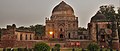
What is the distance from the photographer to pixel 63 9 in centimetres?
4953

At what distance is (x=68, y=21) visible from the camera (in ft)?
164

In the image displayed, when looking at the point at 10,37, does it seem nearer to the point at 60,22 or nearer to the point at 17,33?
the point at 17,33

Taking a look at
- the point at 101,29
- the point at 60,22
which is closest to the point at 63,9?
the point at 60,22

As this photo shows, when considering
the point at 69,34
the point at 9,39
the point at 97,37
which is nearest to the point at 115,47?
the point at 97,37

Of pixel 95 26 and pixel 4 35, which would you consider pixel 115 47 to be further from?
pixel 4 35

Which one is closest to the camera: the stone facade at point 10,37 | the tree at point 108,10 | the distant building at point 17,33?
the stone facade at point 10,37

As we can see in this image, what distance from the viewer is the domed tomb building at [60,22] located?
49531mm

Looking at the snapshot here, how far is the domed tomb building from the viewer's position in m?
49.5

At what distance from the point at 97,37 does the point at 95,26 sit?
6.09 ft

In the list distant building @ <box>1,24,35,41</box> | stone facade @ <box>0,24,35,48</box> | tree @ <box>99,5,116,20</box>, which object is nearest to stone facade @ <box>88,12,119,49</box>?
tree @ <box>99,5,116,20</box>

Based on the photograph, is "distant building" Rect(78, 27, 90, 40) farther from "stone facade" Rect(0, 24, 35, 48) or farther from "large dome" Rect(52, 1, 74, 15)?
"stone facade" Rect(0, 24, 35, 48)

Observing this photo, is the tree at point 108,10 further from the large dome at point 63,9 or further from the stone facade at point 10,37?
the stone facade at point 10,37

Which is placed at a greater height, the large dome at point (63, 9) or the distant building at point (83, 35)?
the large dome at point (63, 9)

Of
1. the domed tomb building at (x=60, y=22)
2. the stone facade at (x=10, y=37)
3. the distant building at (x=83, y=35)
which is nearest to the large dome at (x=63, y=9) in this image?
the domed tomb building at (x=60, y=22)
